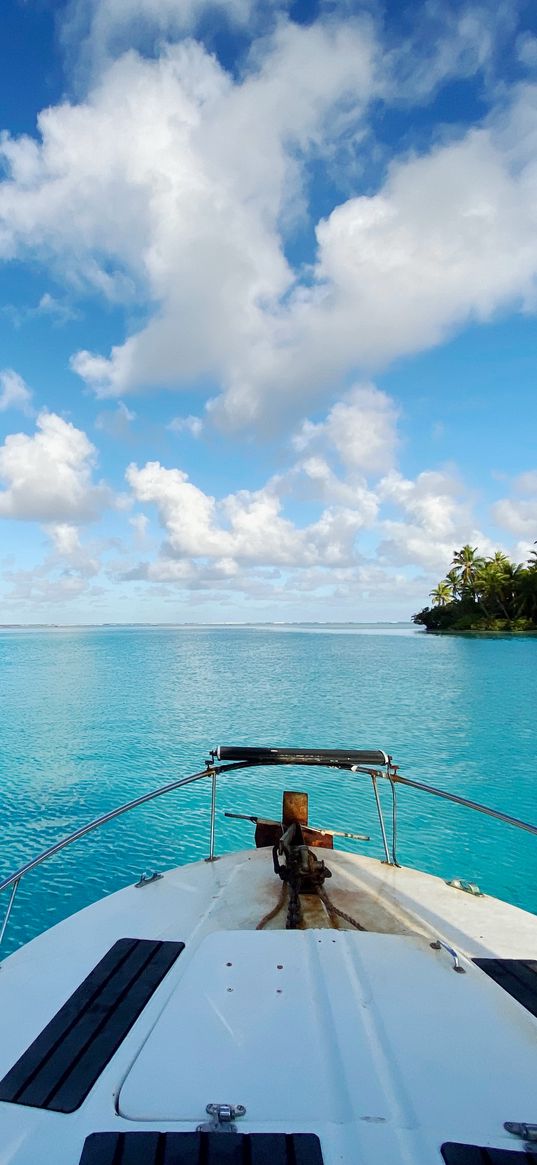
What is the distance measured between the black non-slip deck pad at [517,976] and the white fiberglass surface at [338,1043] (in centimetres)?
8

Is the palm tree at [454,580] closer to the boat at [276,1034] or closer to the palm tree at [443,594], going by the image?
the palm tree at [443,594]

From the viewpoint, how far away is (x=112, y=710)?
21.4m

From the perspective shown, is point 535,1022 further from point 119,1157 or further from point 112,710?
point 112,710

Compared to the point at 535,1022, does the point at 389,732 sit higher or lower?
lower

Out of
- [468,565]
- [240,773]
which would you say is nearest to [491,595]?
[468,565]

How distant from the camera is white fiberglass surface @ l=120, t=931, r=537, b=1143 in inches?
Result: 74.2

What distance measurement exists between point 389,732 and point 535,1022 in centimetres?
1458

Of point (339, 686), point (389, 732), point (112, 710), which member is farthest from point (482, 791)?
point (339, 686)

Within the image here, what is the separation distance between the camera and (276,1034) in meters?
2.20

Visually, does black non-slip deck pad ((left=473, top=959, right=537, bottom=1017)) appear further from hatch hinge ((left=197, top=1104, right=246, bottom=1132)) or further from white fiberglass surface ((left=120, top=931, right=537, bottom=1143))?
hatch hinge ((left=197, top=1104, right=246, bottom=1132))

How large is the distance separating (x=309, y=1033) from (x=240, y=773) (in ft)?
35.0

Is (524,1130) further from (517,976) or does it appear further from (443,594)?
(443,594)

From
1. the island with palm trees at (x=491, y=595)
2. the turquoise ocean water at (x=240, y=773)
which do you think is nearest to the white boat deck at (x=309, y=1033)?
the turquoise ocean water at (x=240, y=773)

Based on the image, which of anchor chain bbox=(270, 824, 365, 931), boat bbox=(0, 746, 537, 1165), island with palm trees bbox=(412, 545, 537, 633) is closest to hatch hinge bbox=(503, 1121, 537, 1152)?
boat bbox=(0, 746, 537, 1165)
